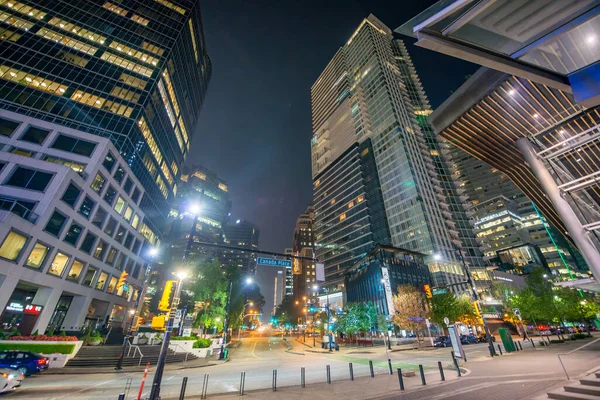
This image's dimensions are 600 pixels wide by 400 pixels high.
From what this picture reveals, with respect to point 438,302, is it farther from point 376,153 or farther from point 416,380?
point 376,153

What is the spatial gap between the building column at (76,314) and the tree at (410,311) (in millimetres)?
50286

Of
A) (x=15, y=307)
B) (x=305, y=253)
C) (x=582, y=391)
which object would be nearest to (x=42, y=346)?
(x=15, y=307)

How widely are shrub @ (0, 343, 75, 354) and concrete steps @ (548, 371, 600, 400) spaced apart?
32436 millimetres

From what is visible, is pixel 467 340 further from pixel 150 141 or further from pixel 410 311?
pixel 150 141

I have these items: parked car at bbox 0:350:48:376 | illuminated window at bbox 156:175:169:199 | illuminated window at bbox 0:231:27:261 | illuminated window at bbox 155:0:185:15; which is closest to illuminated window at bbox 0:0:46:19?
illuminated window at bbox 155:0:185:15

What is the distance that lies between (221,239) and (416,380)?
6311 inches

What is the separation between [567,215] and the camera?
33.0ft

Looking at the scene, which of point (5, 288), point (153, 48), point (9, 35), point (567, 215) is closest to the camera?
point (567, 215)

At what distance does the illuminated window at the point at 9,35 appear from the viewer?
133 feet

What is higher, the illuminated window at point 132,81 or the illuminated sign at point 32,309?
the illuminated window at point 132,81

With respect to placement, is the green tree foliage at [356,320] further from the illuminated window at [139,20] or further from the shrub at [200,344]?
the illuminated window at [139,20]

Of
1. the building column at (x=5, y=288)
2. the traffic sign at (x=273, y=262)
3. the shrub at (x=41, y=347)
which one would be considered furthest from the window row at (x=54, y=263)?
the traffic sign at (x=273, y=262)

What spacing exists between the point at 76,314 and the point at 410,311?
53370 mm

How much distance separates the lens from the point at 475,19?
397 centimetres
